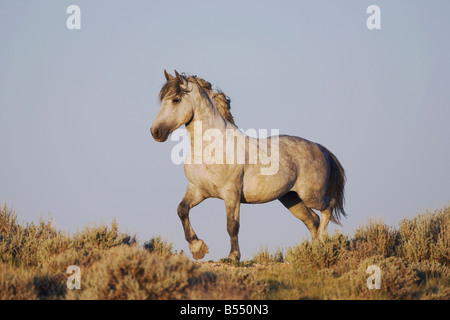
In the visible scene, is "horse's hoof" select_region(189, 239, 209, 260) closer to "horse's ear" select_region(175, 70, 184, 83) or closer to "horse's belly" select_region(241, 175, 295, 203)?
"horse's belly" select_region(241, 175, 295, 203)

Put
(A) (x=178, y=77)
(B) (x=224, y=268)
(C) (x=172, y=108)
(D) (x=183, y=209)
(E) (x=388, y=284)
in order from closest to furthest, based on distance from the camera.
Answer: (E) (x=388, y=284) → (B) (x=224, y=268) → (C) (x=172, y=108) → (A) (x=178, y=77) → (D) (x=183, y=209)

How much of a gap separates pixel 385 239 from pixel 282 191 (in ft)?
7.44

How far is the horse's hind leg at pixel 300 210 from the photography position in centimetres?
1183

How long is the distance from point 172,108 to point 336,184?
450 centimetres

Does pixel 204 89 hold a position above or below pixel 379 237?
above

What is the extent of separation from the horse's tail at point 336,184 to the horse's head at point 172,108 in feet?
12.6

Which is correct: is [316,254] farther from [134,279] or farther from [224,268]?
[134,279]

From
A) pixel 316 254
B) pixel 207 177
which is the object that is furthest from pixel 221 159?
pixel 316 254

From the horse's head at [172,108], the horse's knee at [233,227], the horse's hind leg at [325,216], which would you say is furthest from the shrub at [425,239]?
the horse's head at [172,108]

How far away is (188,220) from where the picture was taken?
1026 cm

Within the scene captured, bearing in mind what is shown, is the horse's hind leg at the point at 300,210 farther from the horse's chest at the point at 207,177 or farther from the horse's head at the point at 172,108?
the horse's head at the point at 172,108

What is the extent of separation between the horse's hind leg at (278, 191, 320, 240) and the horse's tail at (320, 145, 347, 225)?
0.49 meters

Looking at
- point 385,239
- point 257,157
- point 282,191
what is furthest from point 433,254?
point 257,157
